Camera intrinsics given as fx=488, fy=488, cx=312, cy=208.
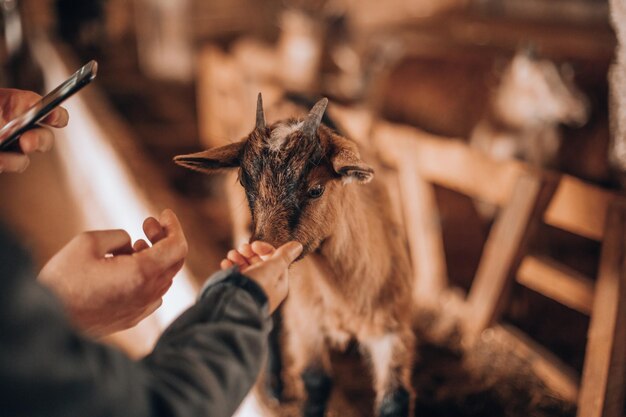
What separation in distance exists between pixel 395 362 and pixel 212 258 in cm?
136

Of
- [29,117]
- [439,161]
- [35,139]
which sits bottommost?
[439,161]

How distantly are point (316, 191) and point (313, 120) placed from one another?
9.0 inches

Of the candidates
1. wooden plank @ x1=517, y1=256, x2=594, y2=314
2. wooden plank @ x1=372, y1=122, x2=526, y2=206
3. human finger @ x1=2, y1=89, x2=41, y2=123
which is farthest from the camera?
wooden plank @ x1=372, y1=122, x2=526, y2=206

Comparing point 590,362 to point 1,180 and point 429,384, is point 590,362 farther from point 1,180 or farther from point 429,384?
point 1,180

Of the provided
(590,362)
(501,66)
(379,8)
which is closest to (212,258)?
(590,362)

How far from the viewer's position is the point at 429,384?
94.2 inches

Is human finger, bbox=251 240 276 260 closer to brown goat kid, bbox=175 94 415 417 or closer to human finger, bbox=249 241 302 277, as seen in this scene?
human finger, bbox=249 241 302 277

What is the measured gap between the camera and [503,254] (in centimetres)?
254

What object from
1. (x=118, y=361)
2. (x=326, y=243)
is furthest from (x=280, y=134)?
(x=118, y=361)

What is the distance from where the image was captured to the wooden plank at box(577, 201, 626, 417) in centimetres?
167

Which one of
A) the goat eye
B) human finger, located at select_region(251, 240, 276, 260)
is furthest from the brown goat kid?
human finger, located at select_region(251, 240, 276, 260)

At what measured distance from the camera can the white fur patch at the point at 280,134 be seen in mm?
1466

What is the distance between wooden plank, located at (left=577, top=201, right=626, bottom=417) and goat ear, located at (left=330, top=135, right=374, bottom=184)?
41.0 inches

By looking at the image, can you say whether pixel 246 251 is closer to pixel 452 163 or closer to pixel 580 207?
pixel 580 207
